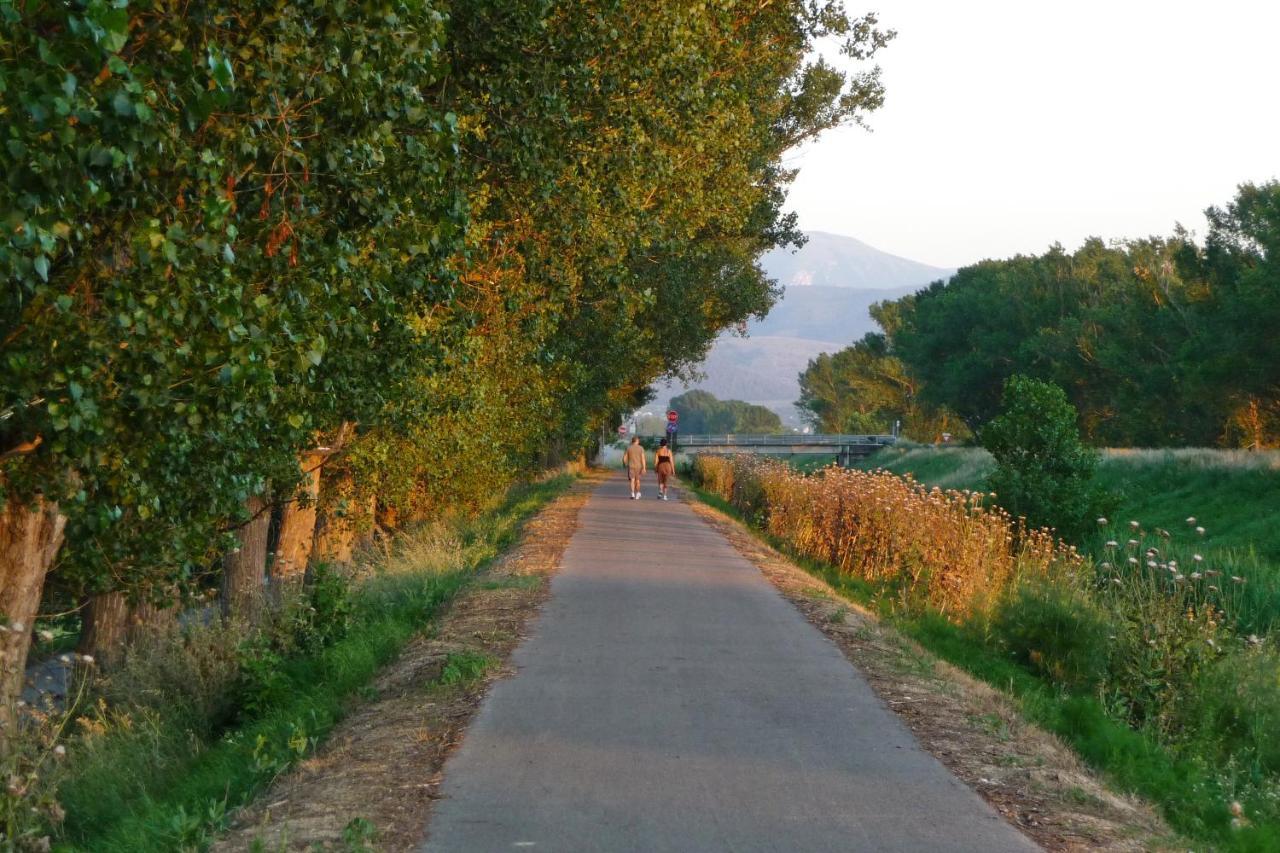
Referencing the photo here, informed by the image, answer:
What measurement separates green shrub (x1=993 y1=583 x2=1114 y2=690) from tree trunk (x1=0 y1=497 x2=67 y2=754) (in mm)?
8480

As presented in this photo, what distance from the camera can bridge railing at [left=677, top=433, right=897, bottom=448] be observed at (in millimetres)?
112688

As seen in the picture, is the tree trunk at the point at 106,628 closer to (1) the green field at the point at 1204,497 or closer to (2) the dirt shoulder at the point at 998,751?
(2) the dirt shoulder at the point at 998,751

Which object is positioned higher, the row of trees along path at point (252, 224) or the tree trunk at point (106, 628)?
the row of trees along path at point (252, 224)

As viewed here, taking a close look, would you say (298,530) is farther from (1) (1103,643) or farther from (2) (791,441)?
(2) (791,441)

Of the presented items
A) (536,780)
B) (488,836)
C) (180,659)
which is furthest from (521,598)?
(488,836)

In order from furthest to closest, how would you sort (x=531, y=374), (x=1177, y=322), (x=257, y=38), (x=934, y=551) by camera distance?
(x=1177, y=322) → (x=531, y=374) → (x=934, y=551) → (x=257, y=38)

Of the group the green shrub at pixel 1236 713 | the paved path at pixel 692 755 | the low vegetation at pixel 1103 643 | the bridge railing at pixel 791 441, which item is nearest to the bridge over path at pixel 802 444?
the bridge railing at pixel 791 441

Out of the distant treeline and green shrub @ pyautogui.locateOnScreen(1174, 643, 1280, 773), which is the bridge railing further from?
green shrub @ pyautogui.locateOnScreen(1174, 643, 1280, 773)

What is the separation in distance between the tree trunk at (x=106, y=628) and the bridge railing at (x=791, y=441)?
94890mm

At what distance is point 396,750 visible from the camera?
7723mm

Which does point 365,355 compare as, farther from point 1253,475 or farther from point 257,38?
point 1253,475

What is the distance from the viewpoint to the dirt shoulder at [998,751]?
255 inches

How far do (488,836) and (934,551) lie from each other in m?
11.8

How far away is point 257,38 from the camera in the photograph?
8156 mm
